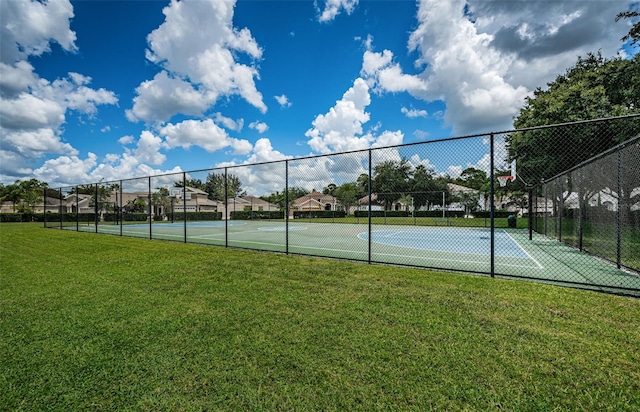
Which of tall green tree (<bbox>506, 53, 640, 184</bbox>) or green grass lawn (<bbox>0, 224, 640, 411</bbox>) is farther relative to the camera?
tall green tree (<bbox>506, 53, 640, 184</bbox>)

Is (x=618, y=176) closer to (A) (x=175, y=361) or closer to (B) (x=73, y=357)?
(A) (x=175, y=361)

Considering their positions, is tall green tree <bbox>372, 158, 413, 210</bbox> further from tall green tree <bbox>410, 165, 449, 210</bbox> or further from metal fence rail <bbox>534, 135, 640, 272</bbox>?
metal fence rail <bbox>534, 135, 640, 272</bbox>

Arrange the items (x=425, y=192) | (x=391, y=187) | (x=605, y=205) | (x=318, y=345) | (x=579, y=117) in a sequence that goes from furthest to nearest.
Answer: (x=391, y=187) < (x=425, y=192) < (x=579, y=117) < (x=605, y=205) < (x=318, y=345)

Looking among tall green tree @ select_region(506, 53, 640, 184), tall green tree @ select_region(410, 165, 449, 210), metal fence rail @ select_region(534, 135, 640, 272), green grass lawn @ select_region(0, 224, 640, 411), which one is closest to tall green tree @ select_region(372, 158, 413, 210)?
tall green tree @ select_region(410, 165, 449, 210)

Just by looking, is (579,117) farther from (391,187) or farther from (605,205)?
(605,205)

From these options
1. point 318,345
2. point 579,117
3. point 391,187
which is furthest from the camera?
point 391,187

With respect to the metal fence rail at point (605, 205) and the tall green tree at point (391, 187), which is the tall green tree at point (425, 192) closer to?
the tall green tree at point (391, 187)

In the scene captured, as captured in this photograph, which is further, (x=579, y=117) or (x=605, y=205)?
(x=579, y=117)

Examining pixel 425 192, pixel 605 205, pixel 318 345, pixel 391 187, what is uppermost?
pixel 391 187

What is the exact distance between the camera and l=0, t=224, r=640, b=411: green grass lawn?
1.90 metres

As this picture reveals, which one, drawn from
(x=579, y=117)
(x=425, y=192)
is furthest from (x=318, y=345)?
(x=425, y=192)

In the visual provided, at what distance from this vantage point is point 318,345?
2.59m

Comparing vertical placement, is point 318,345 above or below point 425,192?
below

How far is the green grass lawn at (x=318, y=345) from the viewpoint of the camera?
1901mm
